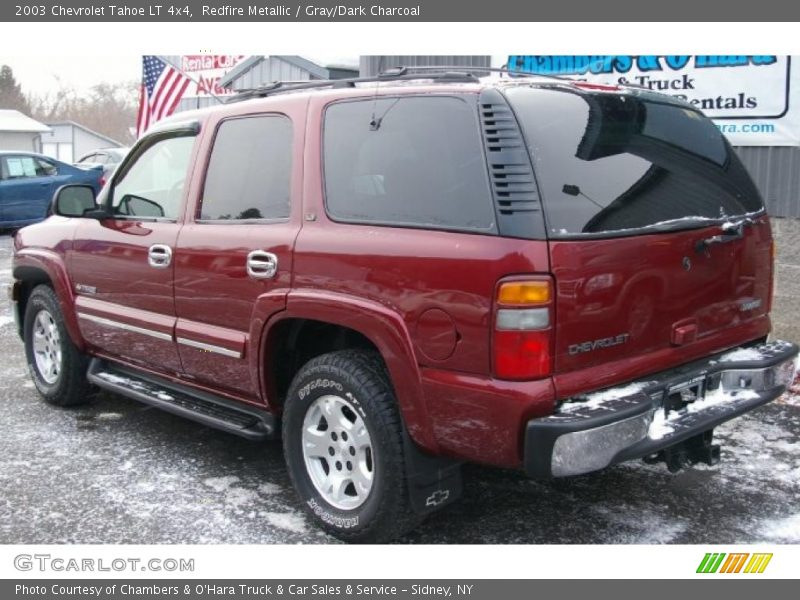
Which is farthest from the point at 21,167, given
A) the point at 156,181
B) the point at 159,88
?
the point at 156,181

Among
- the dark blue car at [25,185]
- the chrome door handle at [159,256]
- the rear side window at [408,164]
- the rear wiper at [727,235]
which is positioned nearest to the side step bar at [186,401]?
the chrome door handle at [159,256]

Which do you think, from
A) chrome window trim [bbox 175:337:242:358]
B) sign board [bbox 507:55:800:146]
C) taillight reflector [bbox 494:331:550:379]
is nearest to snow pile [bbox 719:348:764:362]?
taillight reflector [bbox 494:331:550:379]

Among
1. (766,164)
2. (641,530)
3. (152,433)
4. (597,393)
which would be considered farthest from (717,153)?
(766,164)

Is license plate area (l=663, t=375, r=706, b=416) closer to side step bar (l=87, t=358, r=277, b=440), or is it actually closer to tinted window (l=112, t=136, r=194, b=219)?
side step bar (l=87, t=358, r=277, b=440)

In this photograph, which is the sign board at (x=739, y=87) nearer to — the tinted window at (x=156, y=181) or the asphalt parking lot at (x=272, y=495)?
the asphalt parking lot at (x=272, y=495)

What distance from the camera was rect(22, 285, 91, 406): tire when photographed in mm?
5293

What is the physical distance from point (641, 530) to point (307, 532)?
1.48 m

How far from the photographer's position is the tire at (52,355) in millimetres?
5293

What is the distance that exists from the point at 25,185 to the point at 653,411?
51.0ft

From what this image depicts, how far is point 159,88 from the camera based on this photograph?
45.2ft

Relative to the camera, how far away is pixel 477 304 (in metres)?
2.92

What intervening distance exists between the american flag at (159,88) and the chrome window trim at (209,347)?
9885mm

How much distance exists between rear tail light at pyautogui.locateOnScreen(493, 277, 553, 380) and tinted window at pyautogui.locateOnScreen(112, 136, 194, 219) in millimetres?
2179

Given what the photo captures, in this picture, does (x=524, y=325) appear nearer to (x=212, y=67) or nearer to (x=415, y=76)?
(x=415, y=76)
